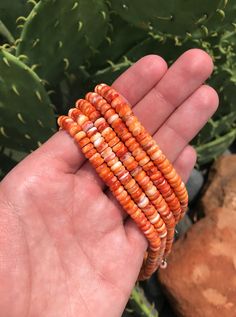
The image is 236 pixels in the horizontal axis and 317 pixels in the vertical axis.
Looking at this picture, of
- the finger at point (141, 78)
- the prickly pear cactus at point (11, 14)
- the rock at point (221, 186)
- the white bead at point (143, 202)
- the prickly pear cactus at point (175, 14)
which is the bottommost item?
the rock at point (221, 186)

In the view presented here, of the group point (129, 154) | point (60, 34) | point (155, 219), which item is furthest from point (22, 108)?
point (155, 219)

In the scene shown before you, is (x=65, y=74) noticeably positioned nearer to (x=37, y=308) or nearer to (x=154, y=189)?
(x=154, y=189)

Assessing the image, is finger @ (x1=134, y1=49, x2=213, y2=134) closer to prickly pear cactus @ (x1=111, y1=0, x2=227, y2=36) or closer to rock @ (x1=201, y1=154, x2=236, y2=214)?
prickly pear cactus @ (x1=111, y1=0, x2=227, y2=36)

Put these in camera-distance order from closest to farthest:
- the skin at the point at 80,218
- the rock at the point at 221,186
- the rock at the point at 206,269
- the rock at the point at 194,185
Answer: the skin at the point at 80,218 → the rock at the point at 206,269 → the rock at the point at 221,186 → the rock at the point at 194,185

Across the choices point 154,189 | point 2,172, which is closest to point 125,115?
point 154,189

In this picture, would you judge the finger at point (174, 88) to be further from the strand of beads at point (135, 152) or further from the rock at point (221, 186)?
the rock at point (221, 186)

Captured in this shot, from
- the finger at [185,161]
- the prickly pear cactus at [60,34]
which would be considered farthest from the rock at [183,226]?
the prickly pear cactus at [60,34]

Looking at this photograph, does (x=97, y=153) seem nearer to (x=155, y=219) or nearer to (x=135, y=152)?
(x=135, y=152)
